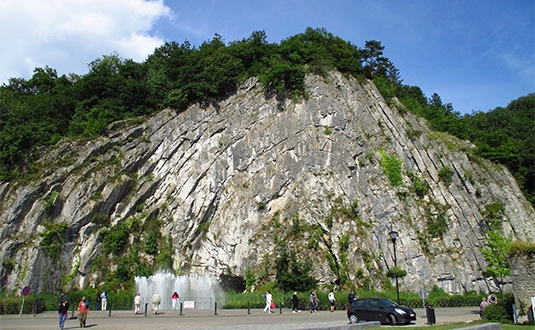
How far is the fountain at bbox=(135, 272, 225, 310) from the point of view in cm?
3148

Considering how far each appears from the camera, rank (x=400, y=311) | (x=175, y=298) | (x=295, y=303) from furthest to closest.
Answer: (x=175, y=298) < (x=295, y=303) < (x=400, y=311)

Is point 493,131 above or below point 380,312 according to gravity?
above

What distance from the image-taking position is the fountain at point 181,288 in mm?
31484

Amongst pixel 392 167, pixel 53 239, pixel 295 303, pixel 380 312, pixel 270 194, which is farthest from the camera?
pixel 392 167

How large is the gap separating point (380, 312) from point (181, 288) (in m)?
19.2

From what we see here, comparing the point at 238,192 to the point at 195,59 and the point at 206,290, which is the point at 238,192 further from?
the point at 195,59

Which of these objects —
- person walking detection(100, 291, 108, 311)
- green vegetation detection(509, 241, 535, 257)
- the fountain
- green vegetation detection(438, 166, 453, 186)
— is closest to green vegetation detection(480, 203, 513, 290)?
Result: green vegetation detection(438, 166, 453, 186)

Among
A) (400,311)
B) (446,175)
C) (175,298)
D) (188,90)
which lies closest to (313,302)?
(400,311)

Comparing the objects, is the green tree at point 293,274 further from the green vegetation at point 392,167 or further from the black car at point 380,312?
the green vegetation at point 392,167

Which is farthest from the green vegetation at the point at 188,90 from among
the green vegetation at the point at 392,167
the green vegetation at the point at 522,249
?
the green vegetation at the point at 522,249

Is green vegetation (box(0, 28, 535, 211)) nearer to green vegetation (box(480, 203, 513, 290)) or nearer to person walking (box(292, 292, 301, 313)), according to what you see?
green vegetation (box(480, 203, 513, 290))

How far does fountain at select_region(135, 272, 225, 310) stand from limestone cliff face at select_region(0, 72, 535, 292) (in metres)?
1.11

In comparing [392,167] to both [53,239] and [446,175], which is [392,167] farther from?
[53,239]

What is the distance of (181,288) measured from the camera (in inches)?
1323
